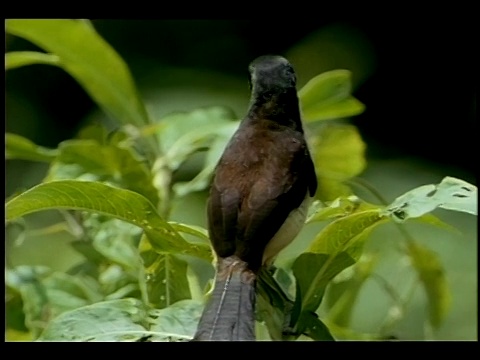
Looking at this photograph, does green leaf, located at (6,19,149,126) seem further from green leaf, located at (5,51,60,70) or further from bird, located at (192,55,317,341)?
bird, located at (192,55,317,341)

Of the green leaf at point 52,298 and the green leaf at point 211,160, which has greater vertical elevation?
the green leaf at point 211,160

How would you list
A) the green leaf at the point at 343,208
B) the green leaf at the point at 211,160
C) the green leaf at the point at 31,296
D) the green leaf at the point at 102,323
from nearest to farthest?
the green leaf at the point at 102,323 < the green leaf at the point at 343,208 < the green leaf at the point at 31,296 < the green leaf at the point at 211,160

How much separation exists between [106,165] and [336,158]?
481 mm

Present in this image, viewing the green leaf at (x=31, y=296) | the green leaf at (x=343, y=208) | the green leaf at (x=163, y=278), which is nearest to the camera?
the green leaf at (x=343, y=208)

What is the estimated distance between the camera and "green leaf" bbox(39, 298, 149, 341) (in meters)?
1.51

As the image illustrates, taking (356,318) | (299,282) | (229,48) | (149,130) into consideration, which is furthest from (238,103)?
(299,282)

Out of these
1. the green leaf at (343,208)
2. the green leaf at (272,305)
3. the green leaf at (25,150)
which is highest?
the green leaf at (25,150)

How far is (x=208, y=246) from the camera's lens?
5.60 ft

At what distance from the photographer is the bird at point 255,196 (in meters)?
1.64

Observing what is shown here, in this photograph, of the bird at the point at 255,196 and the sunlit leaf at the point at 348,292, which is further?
the sunlit leaf at the point at 348,292

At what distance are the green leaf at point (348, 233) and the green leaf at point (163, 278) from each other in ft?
0.87

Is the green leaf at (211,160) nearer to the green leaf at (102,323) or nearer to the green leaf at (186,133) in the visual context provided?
the green leaf at (186,133)

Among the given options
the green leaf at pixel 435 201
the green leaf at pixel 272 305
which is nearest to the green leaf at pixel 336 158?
the green leaf at pixel 272 305

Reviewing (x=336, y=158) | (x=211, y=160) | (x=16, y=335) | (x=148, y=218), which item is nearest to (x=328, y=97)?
(x=336, y=158)
